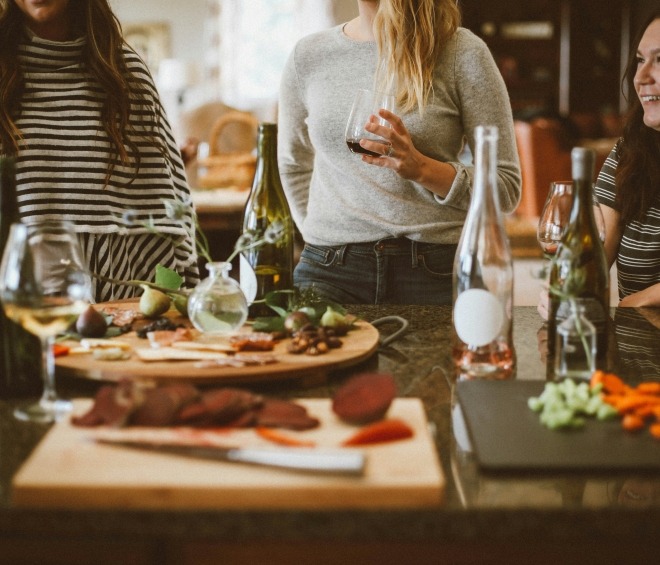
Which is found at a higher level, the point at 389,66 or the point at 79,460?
the point at 389,66

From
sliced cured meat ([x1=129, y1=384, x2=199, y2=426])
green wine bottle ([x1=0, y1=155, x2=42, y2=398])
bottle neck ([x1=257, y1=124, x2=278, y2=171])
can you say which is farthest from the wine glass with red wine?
sliced cured meat ([x1=129, y1=384, x2=199, y2=426])

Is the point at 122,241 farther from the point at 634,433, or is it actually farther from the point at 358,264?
the point at 634,433

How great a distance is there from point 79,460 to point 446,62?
4.15 feet

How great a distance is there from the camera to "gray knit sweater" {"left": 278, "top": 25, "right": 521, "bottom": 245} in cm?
171

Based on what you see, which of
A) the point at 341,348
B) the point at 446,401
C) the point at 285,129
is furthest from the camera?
the point at 285,129

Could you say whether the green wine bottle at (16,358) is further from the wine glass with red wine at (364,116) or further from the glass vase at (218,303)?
the wine glass with red wine at (364,116)

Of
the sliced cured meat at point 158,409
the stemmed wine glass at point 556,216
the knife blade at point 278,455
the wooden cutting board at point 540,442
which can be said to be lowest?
the wooden cutting board at point 540,442

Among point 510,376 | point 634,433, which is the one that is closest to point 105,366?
point 510,376

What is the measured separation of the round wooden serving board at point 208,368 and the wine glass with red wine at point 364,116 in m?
0.45

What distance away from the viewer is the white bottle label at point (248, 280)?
4.40 feet

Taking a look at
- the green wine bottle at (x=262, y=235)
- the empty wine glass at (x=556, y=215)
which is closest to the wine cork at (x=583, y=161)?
the empty wine glass at (x=556, y=215)

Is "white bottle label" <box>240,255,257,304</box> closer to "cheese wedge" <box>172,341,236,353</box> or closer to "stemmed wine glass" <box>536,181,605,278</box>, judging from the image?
"cheese wedge" <box>172,341,236,353</box>

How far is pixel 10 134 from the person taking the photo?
1654 mm

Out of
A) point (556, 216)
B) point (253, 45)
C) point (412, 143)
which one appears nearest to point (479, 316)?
point (556, 216)
